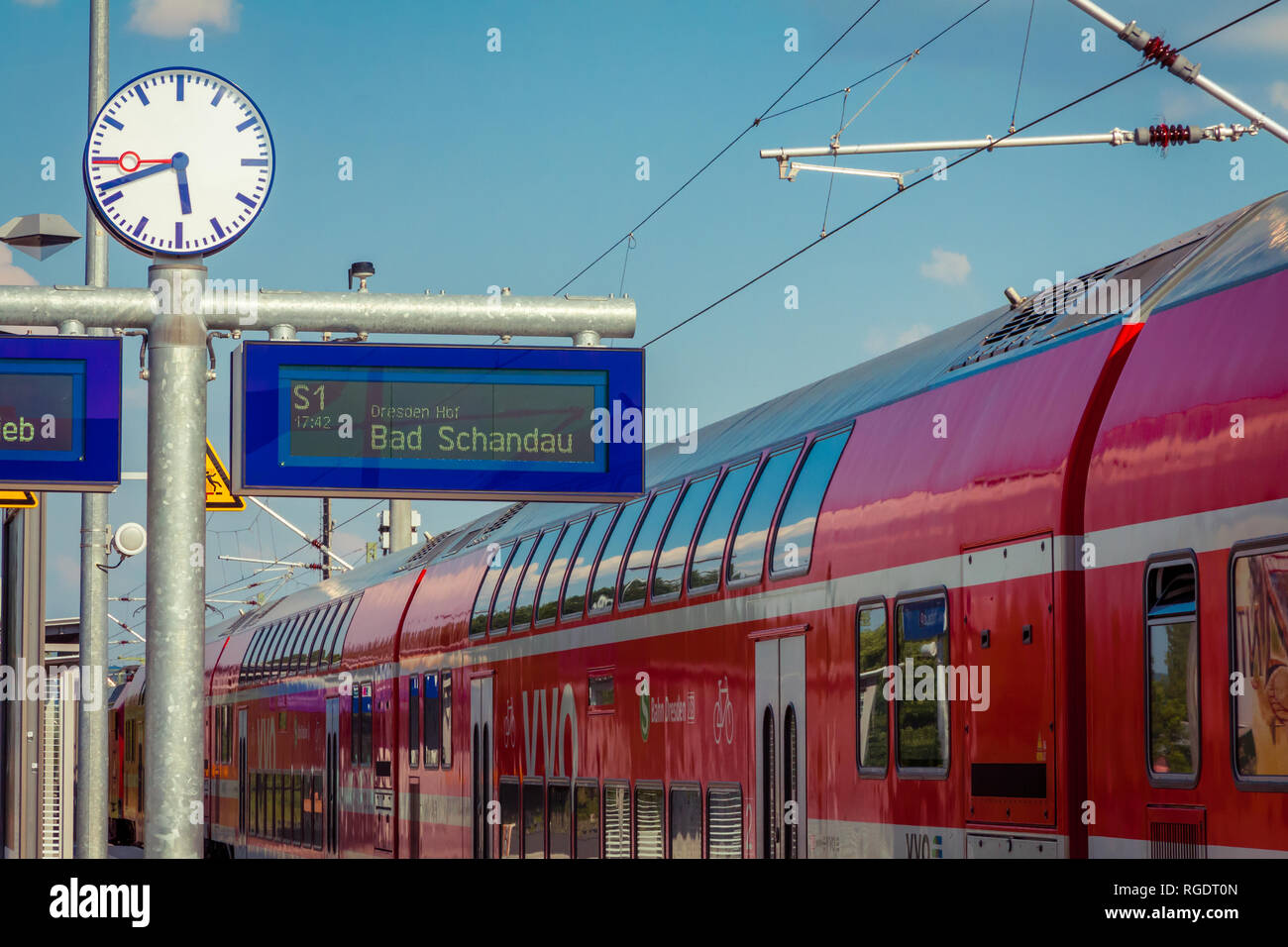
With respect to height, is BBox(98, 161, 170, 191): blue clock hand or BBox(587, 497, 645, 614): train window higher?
BBox(98, 161, 170, 191): blue clock hand

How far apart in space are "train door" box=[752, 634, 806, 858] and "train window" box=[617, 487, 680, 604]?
2073 millimetres

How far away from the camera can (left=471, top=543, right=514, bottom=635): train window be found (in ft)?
54.7

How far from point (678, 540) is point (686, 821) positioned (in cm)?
181

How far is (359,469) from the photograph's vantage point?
891cm

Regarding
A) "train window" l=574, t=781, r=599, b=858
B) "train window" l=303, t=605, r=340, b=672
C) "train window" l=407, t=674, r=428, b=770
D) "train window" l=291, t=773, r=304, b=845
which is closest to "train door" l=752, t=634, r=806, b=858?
"train window" l=574, t=781, r=599, b=858

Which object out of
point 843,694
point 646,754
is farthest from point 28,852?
point 843,694

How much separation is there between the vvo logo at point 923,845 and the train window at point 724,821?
93.0 inches

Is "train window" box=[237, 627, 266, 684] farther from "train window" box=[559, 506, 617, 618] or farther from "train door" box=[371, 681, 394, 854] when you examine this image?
"train window" box=[559, 506, 617, 618]

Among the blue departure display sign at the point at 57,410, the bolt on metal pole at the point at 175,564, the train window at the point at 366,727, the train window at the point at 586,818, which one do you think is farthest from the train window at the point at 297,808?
the bolt on metal pole at the point at 175,564

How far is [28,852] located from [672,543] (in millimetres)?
11704

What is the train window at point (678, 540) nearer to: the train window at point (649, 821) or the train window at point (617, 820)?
the train window at point (649, 821)

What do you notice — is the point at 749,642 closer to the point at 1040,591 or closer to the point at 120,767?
the point at 1040,591

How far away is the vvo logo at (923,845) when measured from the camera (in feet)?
27.4

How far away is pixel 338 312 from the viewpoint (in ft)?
26.7
